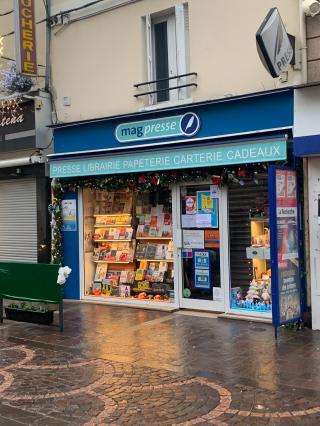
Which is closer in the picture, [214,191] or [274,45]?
[274,45]

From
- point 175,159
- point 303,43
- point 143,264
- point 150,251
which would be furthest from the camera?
point 143,264

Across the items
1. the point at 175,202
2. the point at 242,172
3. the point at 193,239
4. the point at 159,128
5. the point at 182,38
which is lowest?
the point at 193,239

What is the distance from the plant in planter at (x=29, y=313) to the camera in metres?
8.52

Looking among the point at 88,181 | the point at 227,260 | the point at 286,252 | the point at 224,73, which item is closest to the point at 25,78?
the point at 88,181

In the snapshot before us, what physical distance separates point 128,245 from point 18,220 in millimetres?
3021

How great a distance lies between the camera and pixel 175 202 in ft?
31.4

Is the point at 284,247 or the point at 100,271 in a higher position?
the point at 284,247

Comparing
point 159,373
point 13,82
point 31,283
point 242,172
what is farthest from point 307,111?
point 13,82

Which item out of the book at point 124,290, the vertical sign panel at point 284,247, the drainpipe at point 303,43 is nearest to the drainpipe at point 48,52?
the book at point 124,290

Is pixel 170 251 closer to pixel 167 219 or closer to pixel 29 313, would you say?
pixel 167 219

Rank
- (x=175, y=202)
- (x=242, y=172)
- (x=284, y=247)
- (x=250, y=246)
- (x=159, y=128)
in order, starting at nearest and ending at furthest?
(x=284, y=247) < (x=242, y=172) < (x=250, y=246) < (x=159, y=128) < (x=175, y=202)

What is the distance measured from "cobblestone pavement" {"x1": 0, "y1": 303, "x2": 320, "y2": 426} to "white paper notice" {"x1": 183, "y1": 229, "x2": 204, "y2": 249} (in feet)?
4.12

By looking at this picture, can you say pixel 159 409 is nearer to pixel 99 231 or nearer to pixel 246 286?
pixel 246 286

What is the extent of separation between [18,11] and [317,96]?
6074 mm
